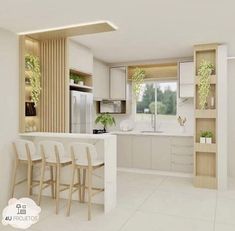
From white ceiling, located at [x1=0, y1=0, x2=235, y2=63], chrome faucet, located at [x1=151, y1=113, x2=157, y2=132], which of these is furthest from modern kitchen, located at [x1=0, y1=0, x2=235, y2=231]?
white ceiling, located at [x1=0, y1=0, x2=235, y2=63]

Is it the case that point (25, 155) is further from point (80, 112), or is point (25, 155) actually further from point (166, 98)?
point (166, 98)

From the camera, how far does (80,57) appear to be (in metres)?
5.00

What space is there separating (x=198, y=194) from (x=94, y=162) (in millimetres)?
2099

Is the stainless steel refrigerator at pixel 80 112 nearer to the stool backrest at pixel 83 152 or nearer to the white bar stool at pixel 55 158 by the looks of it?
the white bar stool at pixel 55 158

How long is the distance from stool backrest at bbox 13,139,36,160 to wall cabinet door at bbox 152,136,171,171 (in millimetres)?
2940

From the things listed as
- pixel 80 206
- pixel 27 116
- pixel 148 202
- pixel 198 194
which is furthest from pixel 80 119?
pixel 198 194

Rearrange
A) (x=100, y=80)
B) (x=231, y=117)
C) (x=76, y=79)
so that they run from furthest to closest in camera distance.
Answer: (x=100, y=80)
(x=231, y=117)
(x=76, y=79)

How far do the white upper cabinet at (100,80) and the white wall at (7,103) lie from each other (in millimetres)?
2240

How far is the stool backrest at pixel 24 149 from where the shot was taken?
151 inches

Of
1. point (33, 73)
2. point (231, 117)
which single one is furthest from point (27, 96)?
point (231, 117)

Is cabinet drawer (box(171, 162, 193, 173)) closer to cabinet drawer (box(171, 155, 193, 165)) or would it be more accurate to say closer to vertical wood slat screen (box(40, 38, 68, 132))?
cabinet drawer (box(171, 155, 193, 165))

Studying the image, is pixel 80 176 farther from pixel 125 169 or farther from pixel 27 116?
pixel 125 169

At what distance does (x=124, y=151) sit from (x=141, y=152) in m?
0.44

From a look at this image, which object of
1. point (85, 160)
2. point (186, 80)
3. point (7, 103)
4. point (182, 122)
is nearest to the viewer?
point (85, 160)
